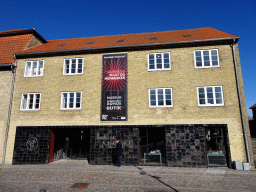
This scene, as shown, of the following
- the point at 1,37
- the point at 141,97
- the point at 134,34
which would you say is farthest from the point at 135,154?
the point at 1,37

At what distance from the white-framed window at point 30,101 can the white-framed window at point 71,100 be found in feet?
6.41

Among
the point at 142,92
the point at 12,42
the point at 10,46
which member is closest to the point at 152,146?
the point at 142,92

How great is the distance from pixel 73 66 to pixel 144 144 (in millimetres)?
8042

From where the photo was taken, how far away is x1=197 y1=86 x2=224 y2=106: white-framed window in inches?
506

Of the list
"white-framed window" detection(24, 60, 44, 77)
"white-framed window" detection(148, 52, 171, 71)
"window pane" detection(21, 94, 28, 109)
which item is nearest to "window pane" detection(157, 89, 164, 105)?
"white-framed window" detection(148, 52, 171, 71)

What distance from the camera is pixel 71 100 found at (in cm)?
1447

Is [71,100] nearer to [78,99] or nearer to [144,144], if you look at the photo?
[78,99]

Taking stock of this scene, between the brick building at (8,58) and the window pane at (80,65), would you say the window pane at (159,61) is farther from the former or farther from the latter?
the brick building at (8,58)

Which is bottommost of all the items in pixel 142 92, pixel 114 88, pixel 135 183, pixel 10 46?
pixel 135 183

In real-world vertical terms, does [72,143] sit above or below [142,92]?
below

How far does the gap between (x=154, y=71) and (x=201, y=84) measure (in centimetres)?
334

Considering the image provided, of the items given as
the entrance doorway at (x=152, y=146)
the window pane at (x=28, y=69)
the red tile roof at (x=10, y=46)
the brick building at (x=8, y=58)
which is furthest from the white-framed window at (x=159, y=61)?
the red tile roof at (x=10, y=46)

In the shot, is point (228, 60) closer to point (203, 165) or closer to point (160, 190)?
point (203, 165)

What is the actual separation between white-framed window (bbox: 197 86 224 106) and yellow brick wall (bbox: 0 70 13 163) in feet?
46.5
